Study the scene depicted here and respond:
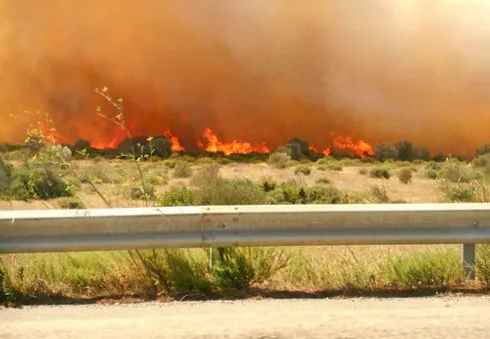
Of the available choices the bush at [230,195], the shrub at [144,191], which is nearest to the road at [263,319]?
the shrub at [144,191]

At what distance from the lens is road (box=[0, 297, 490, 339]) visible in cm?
505

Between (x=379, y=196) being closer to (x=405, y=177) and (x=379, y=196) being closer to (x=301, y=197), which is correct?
(x=301, y=197)

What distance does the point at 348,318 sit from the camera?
18.0 ft

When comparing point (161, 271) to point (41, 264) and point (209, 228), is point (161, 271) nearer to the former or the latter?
point (209, 228)

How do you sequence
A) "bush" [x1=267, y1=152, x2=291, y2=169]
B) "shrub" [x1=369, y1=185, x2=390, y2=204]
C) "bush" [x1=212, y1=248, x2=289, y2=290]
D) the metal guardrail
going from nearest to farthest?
the metal guardrail, "bush" [x1=212, y1=248, x2=289, y2=290], "shrub" [x1=369, y1=185, x2=390, y2=204], "bush" [x1=267, y1=152, x2=291, y2=169]

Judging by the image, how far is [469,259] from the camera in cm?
701

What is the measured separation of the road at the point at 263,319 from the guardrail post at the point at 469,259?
0.69 m

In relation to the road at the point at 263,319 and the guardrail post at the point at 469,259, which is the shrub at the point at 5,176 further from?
the guardrail post at the point at 469,259

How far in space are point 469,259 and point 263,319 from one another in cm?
266

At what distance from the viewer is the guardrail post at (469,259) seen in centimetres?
696

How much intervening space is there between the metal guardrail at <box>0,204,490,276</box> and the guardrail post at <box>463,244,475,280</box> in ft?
0.06

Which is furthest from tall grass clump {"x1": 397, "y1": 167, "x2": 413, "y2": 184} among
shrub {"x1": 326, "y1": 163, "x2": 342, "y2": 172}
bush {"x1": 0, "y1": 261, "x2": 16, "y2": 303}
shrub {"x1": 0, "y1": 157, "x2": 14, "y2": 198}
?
bush {"x1": 0, "y1": 261, "x2": 16, "y2": 303}

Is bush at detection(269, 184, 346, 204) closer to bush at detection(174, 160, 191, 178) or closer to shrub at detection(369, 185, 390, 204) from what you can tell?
shrub at detection(369, 185, 390, 204)

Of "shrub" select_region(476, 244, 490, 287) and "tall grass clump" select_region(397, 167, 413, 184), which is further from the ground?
"shrub" select_region(476, 244, 490, 287)
